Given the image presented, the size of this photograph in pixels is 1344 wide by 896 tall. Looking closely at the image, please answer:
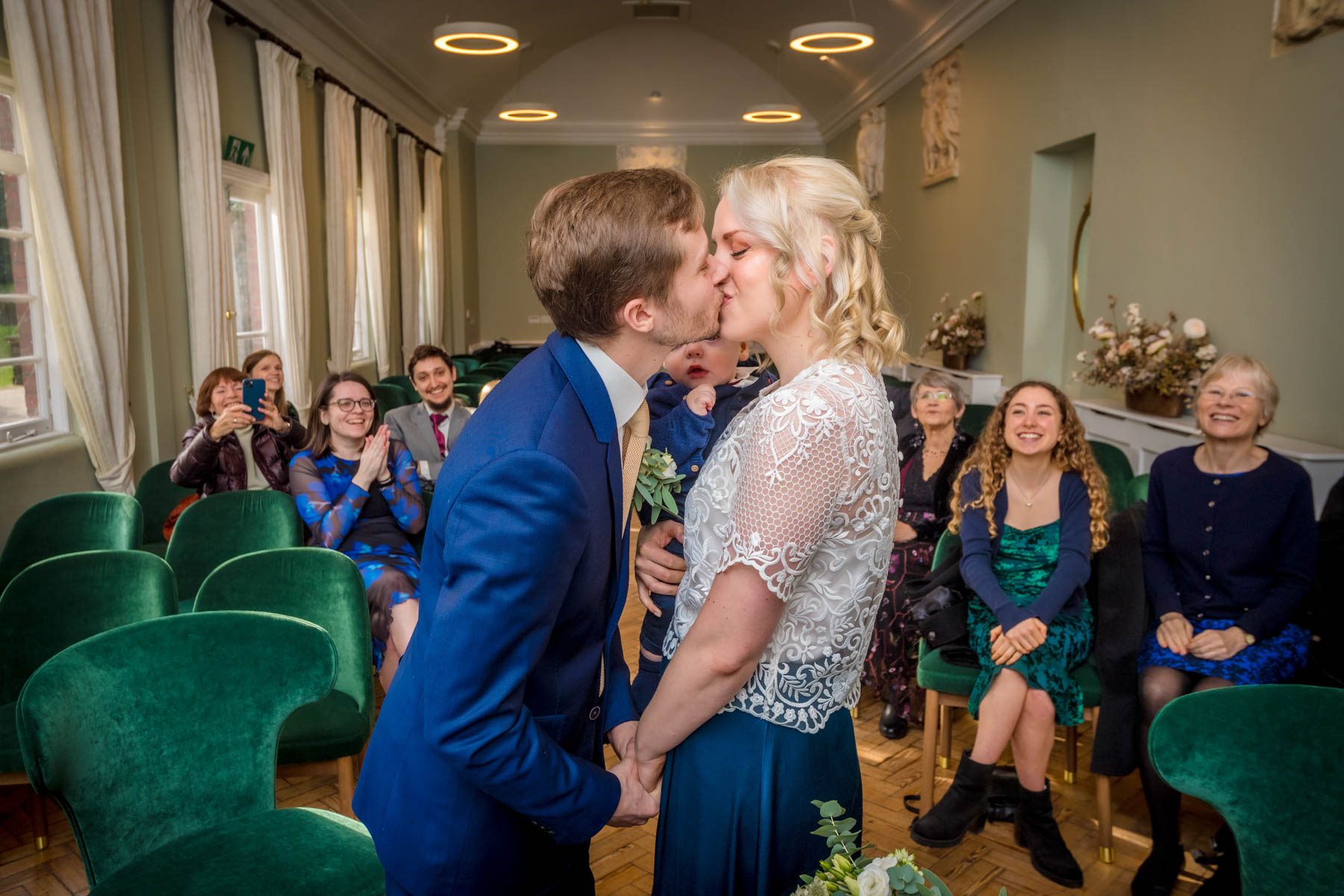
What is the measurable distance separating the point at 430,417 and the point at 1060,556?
3.34 m

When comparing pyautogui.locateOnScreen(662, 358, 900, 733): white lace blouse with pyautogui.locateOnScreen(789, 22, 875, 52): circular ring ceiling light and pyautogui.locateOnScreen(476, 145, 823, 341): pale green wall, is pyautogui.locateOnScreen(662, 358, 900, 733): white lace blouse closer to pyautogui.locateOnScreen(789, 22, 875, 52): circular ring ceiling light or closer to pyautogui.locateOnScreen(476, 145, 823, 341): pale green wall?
pyautogui.locateOnScreen(789, 22, 875, 52): circular ring ceiling light

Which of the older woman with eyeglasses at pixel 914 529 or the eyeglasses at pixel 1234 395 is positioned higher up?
the eyeglasses at pixel 1234 395

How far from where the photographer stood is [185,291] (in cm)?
608

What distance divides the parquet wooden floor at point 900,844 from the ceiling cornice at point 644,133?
536 inches

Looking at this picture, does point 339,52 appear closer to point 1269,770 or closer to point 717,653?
point 717,653

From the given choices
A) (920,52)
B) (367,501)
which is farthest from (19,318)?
(920,52)

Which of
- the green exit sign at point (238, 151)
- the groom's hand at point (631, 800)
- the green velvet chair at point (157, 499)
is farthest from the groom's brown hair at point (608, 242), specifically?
the green exit sign at point (238, 151)

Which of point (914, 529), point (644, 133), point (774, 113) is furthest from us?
point (644, 133)

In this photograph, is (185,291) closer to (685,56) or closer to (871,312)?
(871,312)

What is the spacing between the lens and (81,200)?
4.83 meters

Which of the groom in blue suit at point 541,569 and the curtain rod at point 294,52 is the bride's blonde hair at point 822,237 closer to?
the groom in blue suit at point 541,569

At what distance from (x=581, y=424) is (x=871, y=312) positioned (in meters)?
0.49

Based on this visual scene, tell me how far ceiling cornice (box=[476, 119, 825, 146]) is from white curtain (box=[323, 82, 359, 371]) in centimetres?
677

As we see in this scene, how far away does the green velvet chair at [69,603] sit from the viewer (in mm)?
2908
